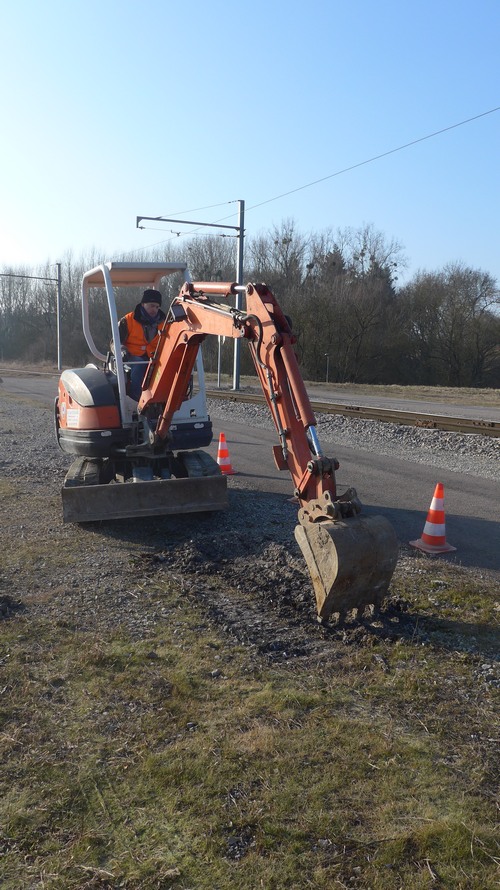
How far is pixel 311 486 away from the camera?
4.98 meters

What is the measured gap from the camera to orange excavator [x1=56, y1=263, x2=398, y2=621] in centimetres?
468

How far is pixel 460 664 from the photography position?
14.6 feet

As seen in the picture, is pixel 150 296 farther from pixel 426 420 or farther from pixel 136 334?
pixel 426 420

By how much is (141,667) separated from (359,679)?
54.8 inches

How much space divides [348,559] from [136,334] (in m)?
4.68

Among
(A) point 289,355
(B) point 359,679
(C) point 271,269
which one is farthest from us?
(C) point 271,269

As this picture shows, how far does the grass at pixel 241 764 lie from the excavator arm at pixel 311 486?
0.41 metres

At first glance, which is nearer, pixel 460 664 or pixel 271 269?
pixel 460 664

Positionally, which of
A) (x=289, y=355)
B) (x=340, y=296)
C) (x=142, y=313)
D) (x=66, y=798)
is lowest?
(x=66, y=798)

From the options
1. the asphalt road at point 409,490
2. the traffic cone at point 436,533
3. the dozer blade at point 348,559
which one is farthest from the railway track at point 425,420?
the dozer blade at point 348,559

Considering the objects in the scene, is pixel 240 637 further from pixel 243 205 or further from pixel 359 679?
pixel 243 205

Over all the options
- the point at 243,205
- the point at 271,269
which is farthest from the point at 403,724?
the point at 271,269

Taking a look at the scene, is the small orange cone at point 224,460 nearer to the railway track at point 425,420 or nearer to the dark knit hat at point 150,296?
the dark knit hat at point 150,296

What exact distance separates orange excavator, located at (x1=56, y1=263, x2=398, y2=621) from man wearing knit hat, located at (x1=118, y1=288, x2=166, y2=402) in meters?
0.32
